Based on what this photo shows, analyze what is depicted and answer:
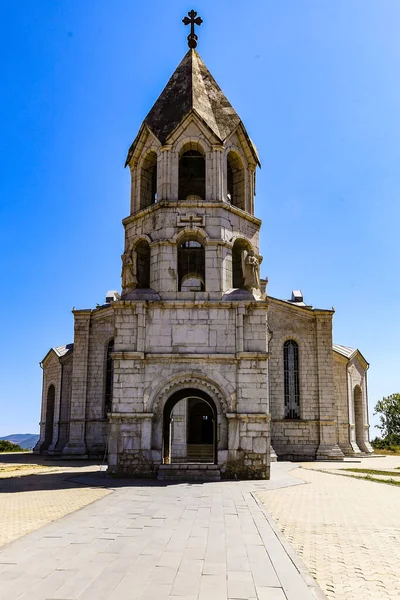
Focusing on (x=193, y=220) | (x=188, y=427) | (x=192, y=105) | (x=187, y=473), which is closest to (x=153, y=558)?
(x=187, y=473)

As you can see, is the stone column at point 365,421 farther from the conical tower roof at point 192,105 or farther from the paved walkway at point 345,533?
the conical tower roof at point 192,105

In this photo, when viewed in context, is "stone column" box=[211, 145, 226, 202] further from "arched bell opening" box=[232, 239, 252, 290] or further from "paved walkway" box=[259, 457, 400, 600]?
"paved walkway" box=[259, 457, 400, 600]

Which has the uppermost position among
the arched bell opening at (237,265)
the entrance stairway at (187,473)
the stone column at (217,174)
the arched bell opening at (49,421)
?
the stone column at (217,174)

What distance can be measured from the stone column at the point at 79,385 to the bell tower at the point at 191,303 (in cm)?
1239

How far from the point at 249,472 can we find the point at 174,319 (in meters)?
5.56

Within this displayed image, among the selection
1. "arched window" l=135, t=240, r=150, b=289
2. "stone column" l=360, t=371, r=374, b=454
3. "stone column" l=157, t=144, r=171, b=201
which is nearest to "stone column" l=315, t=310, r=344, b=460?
"stone column" l=360, t=371, r=374, b=454

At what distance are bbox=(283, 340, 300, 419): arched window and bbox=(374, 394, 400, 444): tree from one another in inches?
1047

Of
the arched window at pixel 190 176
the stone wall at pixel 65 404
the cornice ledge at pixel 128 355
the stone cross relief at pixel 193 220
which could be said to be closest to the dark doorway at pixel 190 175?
the arched window at pixel 190 176

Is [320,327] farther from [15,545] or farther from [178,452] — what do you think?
[15,545]

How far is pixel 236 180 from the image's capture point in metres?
22.0

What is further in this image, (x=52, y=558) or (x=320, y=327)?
(x=320, y=327)

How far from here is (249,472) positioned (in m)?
17.8

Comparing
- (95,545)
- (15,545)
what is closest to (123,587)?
(95,545)

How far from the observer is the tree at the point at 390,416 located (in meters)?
54.2
